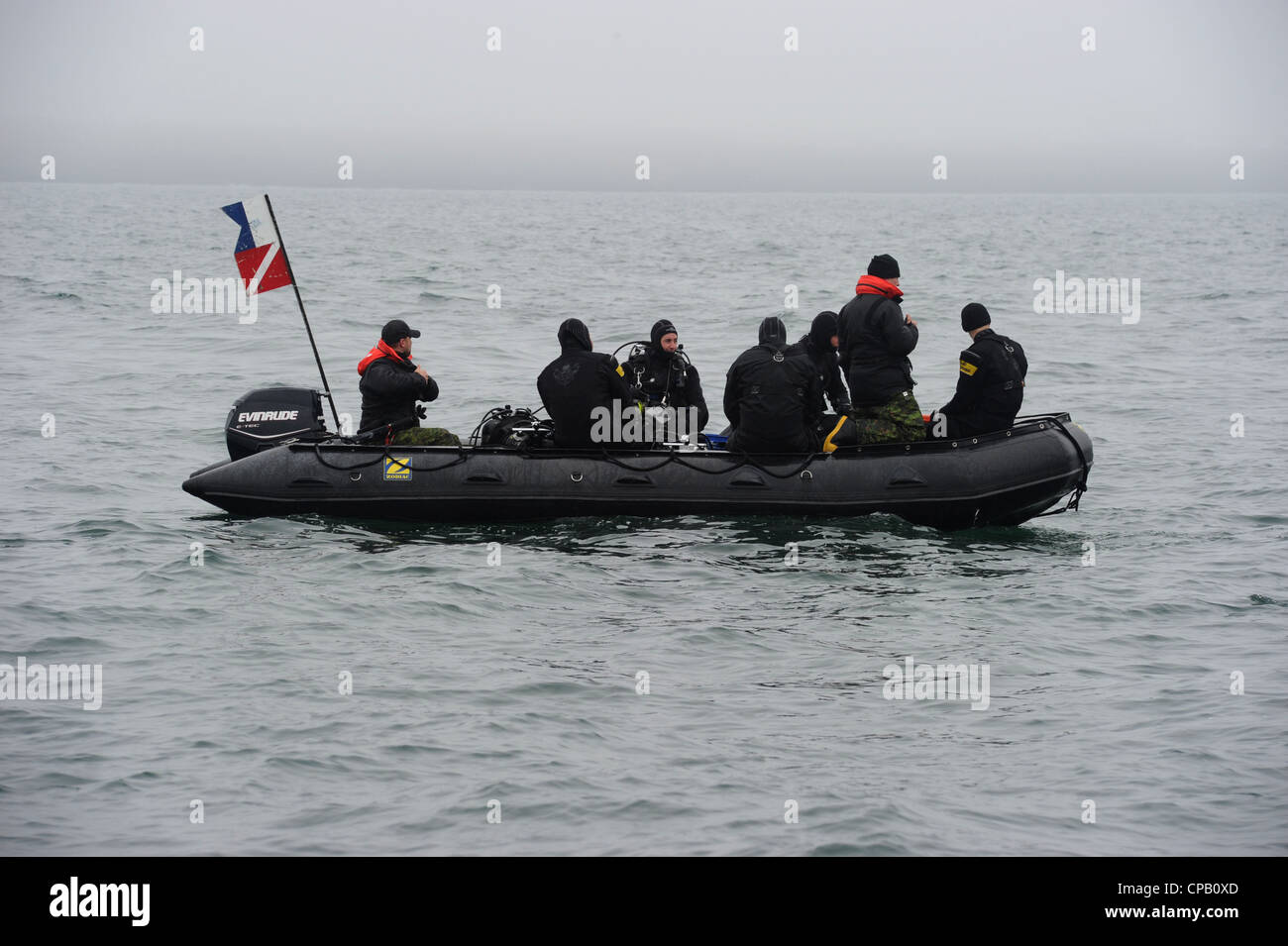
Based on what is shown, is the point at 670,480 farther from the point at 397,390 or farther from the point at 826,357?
the point at 397,390

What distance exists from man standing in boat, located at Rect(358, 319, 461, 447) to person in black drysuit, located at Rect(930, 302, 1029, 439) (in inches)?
161

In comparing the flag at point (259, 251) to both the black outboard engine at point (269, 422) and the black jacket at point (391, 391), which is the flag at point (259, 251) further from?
the black jacket at point (391, 391)

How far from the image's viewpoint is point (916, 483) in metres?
10.2

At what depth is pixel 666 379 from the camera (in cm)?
1066

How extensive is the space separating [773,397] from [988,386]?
1.71 meters

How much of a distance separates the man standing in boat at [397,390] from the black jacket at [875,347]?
326 cm

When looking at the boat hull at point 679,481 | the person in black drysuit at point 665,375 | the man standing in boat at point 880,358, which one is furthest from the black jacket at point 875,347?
the person in black drysuit at point 665,375

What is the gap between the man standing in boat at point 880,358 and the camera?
10.2 m

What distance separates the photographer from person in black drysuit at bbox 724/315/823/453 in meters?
10.1

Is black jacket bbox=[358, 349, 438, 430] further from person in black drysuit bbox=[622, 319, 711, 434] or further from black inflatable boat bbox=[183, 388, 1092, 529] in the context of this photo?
person in black drysuit bbox=[622, 319, 711, 434]

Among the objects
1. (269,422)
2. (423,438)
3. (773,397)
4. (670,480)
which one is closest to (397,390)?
(423,438)
